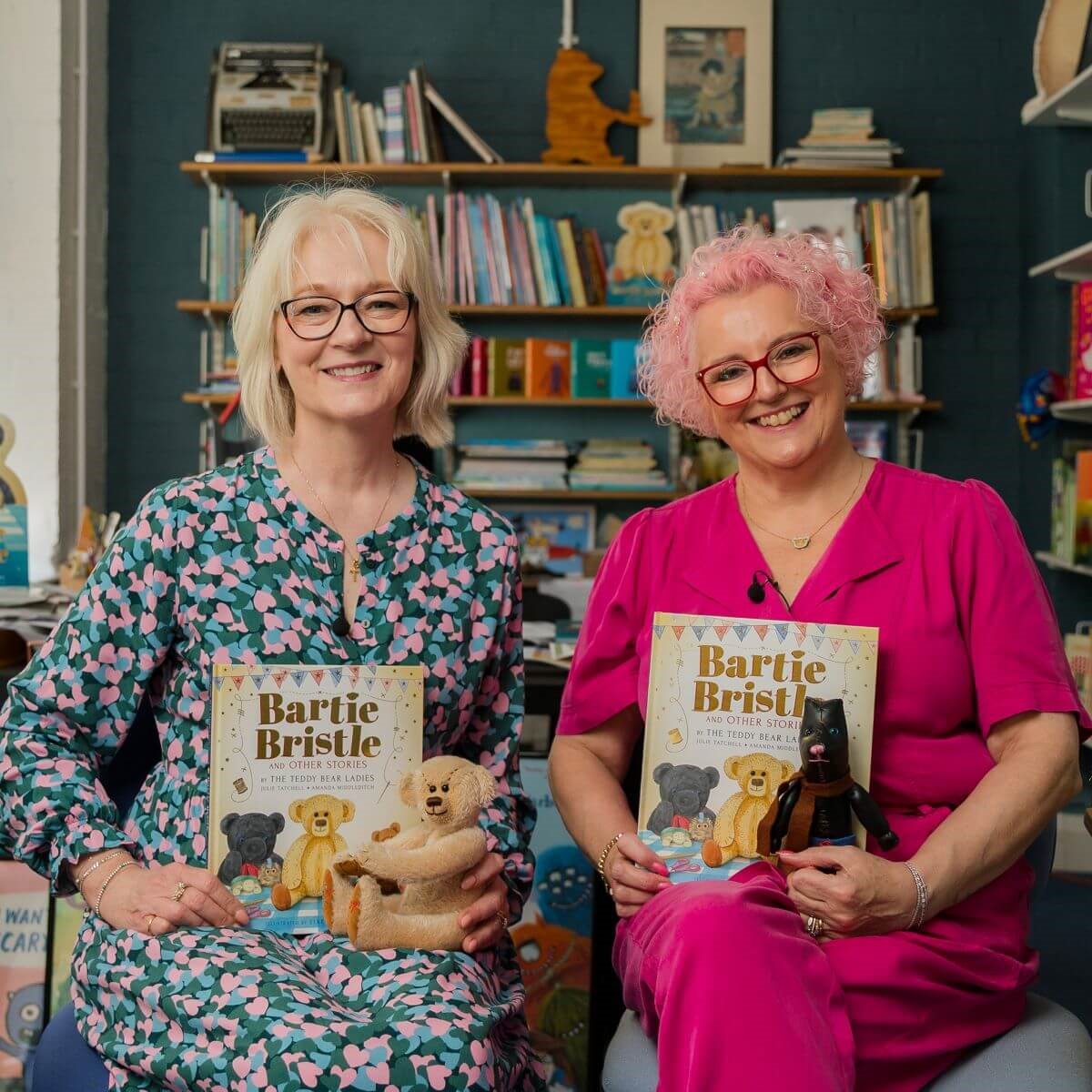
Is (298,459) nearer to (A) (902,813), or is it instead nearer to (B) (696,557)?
(B) (696,557)

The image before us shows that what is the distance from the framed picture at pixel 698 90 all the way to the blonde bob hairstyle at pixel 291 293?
354 cm

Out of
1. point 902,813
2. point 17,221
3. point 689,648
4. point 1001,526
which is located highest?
point 17,221

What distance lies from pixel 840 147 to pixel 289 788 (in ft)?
13.4

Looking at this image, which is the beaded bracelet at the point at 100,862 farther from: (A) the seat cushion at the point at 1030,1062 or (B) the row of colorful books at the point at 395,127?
(B) the row of colorful books at the point at 395,127

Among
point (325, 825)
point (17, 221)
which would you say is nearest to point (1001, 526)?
point (325, 825)

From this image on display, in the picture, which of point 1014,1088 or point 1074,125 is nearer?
point 1014,1088

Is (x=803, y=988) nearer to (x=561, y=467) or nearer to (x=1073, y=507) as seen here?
(x=1073, y=507)

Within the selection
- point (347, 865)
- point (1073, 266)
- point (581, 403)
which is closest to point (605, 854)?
point (347, 865)

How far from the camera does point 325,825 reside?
144 cm

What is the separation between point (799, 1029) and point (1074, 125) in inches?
166

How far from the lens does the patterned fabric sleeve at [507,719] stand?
1.67 meters

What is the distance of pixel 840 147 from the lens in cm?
486

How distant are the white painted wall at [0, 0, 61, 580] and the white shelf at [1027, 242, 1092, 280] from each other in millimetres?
3458

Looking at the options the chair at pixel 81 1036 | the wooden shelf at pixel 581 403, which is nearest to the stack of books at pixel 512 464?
the wooden shelf at pixel 581 403
